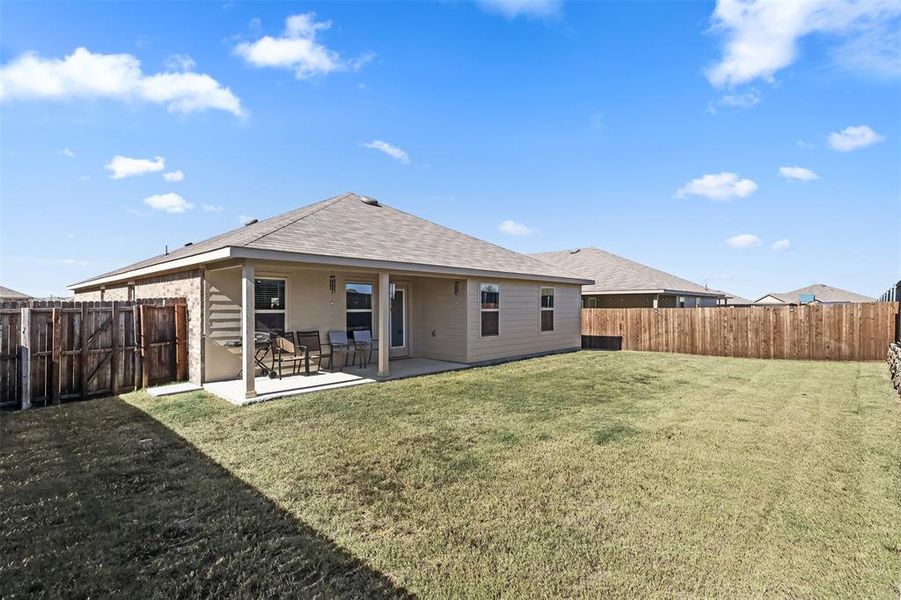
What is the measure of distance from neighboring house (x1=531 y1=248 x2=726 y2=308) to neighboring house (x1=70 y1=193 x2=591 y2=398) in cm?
426

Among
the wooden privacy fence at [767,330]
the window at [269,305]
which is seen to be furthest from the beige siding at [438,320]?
the wooden privacy fence at [767,330]

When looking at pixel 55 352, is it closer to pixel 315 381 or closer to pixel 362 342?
pixel 315 381

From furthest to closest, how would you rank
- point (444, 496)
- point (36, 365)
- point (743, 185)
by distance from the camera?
point (743, 185) < point (36, 365) < point (444, 496)

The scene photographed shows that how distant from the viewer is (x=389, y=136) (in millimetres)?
14352

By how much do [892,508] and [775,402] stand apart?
420cm

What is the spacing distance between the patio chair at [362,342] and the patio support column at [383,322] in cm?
139

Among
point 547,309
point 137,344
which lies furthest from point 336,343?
point 547,309

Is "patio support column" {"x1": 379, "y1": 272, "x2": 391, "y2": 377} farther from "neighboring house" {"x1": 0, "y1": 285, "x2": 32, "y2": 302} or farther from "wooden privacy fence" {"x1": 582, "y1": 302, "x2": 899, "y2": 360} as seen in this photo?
"neighboring house" {"x1": 0, "y1": 285, "x2": 32, "y2": 302}

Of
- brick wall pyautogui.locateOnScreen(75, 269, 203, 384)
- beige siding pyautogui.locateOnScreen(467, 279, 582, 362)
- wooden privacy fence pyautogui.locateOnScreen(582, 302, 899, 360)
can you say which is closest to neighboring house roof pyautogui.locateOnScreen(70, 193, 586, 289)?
brick wall pyautogui.locateOnScreen(75, 269, 203, 384)

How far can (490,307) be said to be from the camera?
11.4m

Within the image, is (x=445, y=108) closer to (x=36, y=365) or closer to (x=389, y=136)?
(x=389, y=136)

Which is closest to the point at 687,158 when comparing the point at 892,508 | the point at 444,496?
the point at 892,508

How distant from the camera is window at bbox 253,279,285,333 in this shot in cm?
860

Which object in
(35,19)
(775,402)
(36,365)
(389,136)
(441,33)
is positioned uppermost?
(441,33)
